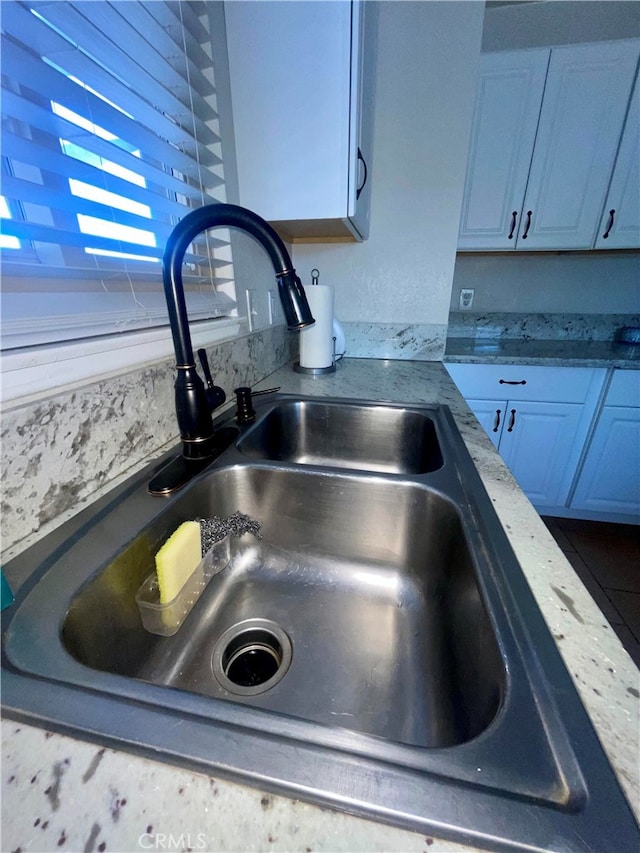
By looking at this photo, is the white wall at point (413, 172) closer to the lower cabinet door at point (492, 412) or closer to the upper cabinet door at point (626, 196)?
the lower cabinet door at point (492, 412)

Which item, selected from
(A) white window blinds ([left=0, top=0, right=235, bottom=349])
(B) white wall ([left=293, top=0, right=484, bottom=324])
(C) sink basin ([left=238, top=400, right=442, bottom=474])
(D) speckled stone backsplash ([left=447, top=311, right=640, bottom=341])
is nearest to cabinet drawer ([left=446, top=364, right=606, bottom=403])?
(B) white wall ([left=293, top=0, right=484, bottom=324])

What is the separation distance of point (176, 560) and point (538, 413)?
1.95 metres

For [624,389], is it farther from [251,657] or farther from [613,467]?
[251,657]

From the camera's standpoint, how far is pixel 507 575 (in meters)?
0.39

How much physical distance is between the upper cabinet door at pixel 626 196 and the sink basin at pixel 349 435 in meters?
1.88

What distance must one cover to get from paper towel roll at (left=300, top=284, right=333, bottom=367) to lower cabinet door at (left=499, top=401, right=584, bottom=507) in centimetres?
114

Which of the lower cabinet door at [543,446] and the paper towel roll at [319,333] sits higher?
the paper towel roll at [319,333]

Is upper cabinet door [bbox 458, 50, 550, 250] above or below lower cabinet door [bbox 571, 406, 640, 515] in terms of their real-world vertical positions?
above

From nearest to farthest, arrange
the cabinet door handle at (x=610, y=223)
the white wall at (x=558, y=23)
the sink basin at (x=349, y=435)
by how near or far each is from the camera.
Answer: the sink basin at (x=349, y=435) → the white wall at (x=558, y=23) → the cabinet door handle at (x=610, y=223)

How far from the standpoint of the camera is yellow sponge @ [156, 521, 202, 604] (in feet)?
1.50

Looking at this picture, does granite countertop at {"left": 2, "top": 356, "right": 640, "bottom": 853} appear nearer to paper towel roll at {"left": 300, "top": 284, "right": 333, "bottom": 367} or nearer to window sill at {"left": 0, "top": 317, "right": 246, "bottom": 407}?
window sill at {"left": 0, "top": 317, "right": 246, "bottom": 407}

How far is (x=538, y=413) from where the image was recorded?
1.83 metres

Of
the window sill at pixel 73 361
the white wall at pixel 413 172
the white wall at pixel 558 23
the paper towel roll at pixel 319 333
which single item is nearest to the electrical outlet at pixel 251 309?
the paper towel roll at pixel 319 333

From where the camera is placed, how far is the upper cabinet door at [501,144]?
66.4 inches
